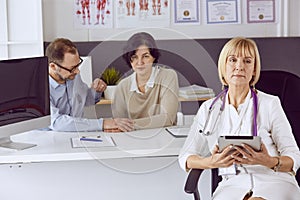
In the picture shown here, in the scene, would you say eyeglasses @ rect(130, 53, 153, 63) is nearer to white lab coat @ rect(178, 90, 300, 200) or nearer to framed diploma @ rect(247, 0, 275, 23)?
white lab coat @ rect(178, 90, 300, 200)

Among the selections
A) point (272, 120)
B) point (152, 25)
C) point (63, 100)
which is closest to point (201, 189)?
point (272, 120)

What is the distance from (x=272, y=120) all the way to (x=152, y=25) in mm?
2444

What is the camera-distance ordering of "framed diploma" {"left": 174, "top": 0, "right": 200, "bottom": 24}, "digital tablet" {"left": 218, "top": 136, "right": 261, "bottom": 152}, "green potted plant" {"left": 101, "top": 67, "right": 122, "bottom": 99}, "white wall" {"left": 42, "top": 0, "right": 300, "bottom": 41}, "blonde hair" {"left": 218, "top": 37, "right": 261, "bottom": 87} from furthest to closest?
"framed diploma" {"left": 174, "top": 0, "right": 200, "bottom": 24} < "white wall" {"left": 42, "top": 0, "right": 300, "bottom": 41} < "green potted plant" {"left": 101, "top": 67, "right": 122, "bottom": 99} < "blonde hair" {"left": 218, "top": 37, "right": 261, "bottom": 87} < "digital tablet" {"left": 218, "top": 136, "right": 261, "bottom": 152}

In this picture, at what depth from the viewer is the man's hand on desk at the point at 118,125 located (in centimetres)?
295

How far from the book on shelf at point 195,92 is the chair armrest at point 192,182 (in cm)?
208

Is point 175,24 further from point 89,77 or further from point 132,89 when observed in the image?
point 132,89

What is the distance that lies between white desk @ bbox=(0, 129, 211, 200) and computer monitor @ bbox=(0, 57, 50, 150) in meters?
0.11

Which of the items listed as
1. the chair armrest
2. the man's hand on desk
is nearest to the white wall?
the man's hand on desk

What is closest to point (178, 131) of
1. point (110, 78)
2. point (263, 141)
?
point (263, 141)

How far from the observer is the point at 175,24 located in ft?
15.3

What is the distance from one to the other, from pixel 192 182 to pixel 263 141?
0.40m

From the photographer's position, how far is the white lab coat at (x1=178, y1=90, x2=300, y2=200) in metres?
2.27

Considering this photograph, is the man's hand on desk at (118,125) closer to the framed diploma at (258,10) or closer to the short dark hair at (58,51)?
the short dark hair at (58,51)

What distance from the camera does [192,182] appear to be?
2250 millimetres
